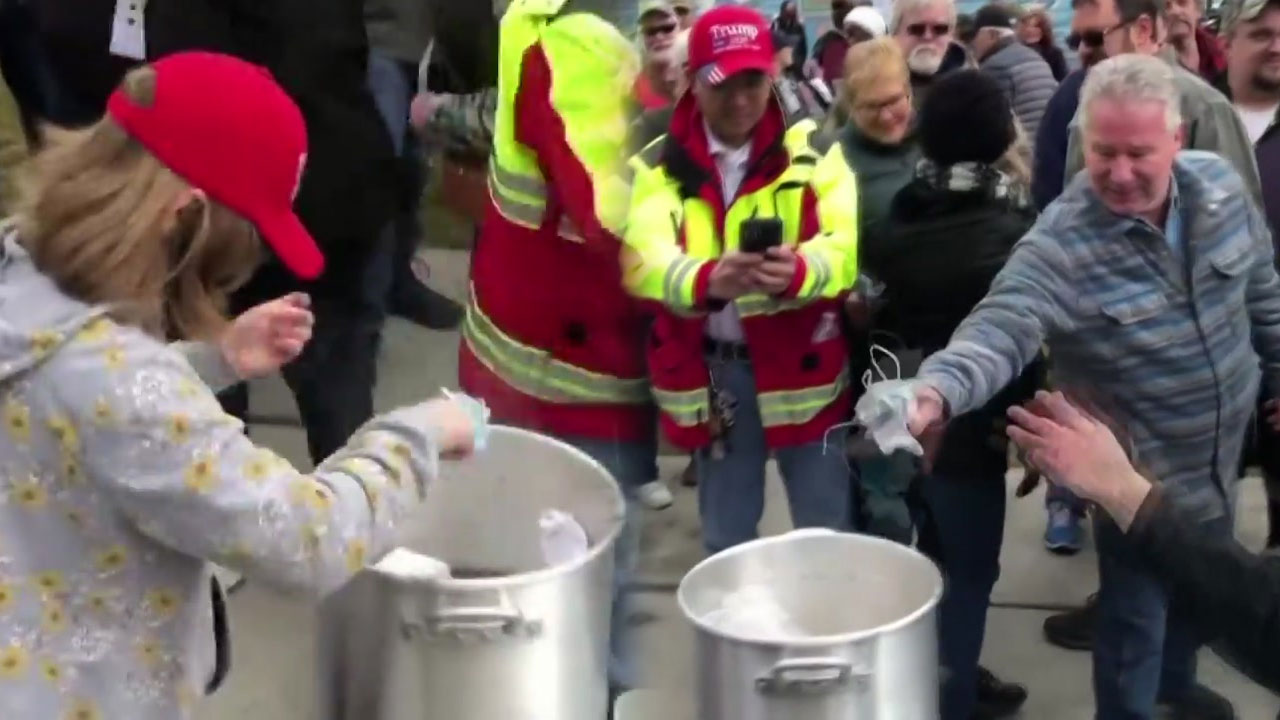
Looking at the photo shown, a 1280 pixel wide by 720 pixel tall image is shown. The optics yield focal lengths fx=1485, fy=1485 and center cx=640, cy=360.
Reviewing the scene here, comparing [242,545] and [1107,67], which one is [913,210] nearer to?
[1107,67]

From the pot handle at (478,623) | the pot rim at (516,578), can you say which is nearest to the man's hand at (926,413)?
the pot rim at (516,578)

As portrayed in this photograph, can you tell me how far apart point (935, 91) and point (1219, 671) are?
1264mm

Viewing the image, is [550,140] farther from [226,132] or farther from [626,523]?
[226,132]

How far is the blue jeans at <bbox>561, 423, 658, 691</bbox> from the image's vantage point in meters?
2.51

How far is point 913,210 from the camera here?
240 cm

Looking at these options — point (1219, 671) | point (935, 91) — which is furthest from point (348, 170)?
point (1219, 671)

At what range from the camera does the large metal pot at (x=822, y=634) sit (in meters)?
1.80

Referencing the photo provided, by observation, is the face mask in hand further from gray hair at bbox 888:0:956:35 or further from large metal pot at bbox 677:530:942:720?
gray hair at bbox 888:0:956:35

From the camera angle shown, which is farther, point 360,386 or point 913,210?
point 360,386

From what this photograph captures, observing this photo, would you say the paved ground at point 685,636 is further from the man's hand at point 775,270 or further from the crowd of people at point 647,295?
→ the man's hand at point 775,270

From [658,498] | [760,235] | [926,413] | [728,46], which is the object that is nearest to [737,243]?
[760,235]

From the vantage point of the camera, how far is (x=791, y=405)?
2.38 meters

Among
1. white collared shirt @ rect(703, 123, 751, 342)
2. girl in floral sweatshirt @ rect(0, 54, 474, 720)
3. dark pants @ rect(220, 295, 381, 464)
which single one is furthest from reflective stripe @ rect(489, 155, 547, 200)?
girl in floral sweatshirt @ rect(0, 54, 474, 720)

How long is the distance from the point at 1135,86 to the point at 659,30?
4.33 feet
